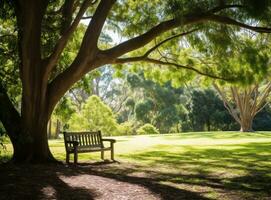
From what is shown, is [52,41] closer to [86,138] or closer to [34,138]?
[34,138]

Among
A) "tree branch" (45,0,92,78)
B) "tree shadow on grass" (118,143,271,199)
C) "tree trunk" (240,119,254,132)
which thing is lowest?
"tree shadow on grass" (118,143,271,199)

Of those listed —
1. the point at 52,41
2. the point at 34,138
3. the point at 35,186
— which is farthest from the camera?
the point at 52,41

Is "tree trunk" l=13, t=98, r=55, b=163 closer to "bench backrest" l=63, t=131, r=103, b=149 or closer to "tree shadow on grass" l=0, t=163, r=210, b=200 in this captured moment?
"bench backrest" l=63, t=131, r=103, b=149

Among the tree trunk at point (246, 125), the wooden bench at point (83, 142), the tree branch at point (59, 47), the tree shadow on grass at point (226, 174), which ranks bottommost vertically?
the tree shadow on grass at point (226, 174)

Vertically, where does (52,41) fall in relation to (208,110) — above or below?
above

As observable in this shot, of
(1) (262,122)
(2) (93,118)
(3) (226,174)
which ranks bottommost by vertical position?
(3) (226,174)

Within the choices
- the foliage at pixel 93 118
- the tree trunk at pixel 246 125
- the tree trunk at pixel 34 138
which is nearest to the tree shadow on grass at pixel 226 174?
the tree trunk at pixel 34 138

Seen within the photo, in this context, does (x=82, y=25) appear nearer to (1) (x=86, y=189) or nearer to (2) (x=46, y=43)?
(2) (x=46, y=43)

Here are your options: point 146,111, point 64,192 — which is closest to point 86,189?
point 64,192

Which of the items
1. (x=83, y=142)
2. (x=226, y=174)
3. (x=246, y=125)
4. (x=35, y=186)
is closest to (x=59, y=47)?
(x=83, y=142)

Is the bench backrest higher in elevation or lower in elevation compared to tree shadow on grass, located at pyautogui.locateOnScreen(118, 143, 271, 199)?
higher

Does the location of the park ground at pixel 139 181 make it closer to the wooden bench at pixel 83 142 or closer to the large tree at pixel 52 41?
the wooden bench at pixel 83 142

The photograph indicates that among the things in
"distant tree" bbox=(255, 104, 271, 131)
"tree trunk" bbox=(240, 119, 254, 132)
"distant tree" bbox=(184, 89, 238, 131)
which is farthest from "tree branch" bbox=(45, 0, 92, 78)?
"distant tree" bbox=(255, 104, 271, 131)

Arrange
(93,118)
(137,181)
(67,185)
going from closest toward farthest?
1. (67,185)
2. (137,181)
3. (93,118)
